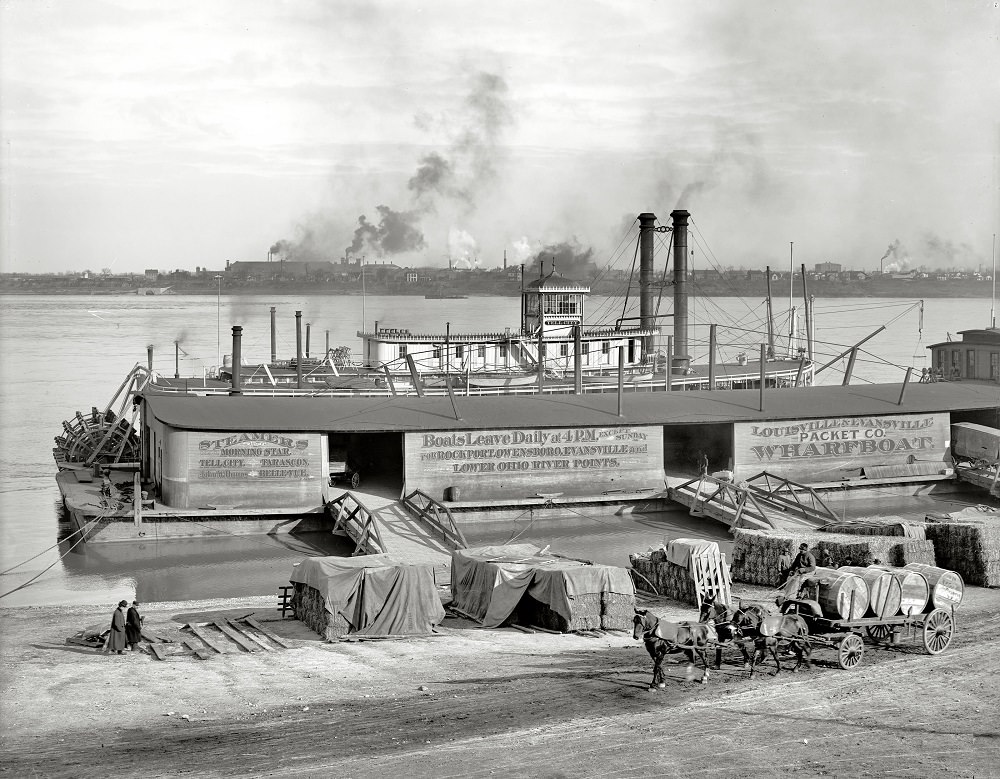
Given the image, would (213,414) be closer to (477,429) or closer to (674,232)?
(477,429)

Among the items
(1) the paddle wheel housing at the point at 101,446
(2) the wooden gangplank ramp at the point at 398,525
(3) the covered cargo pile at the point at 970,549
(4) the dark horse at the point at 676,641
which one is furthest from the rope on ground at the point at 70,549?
(3) the covered cargo pile at the point at 970,549

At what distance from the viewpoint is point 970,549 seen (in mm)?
23938

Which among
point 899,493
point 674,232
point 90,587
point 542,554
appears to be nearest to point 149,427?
point 90,587

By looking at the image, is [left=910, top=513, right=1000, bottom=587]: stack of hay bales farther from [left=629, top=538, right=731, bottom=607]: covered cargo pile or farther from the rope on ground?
the rope on ground

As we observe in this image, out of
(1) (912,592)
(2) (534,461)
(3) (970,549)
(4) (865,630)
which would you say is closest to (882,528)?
(3) (970,549)

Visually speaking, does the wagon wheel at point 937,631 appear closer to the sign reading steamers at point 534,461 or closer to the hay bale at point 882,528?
the hay bale at point 882,528

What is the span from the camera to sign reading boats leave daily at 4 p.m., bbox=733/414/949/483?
3872cm

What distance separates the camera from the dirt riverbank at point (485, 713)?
13.2 metres

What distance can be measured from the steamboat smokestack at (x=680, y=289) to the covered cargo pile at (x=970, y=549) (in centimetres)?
3790

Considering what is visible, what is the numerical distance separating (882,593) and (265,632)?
9943 millimetres

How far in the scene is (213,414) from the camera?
3538 centimetres

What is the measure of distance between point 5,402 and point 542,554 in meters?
63.4

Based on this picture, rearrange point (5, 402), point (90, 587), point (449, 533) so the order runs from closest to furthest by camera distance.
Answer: point (90, 587), point (449, 533), point (5, 402)

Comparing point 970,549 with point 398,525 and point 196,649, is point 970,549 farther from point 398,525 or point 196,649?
point 196,649
